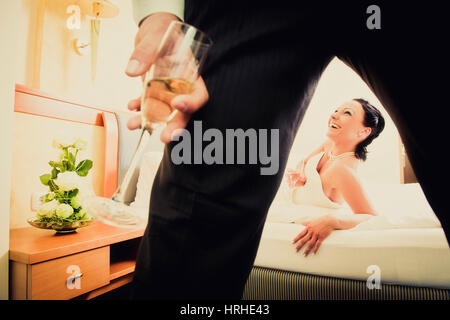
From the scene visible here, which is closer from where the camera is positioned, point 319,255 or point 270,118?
point 270,118

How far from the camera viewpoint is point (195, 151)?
403 millimetres

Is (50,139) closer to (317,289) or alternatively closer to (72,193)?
(72,193)

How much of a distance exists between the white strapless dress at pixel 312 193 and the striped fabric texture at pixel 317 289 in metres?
0.43

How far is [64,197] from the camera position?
1.19m

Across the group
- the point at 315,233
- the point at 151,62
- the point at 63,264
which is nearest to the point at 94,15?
the point at 63,264

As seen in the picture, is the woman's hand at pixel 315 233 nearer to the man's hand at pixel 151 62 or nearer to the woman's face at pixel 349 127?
the woman's face at pixel 349 127

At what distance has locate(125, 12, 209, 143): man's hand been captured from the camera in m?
0.35

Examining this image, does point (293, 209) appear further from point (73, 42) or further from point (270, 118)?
point (73, 42)

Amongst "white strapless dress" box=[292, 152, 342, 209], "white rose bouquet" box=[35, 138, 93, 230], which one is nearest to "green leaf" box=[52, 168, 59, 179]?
"white rose bouquet" box=[35, 138, 93, 230]

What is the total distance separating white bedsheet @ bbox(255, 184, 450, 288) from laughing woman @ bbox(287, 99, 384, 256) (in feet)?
0.18

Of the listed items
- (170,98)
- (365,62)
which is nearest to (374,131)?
(365,62)

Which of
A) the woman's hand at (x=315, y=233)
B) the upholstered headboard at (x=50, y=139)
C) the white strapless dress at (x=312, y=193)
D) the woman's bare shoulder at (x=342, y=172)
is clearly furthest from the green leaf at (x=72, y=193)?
the woman's bare shoulder at (x=342, y=172)

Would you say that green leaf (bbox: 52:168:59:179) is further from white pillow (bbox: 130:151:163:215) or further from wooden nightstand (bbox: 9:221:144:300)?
white pillow (bbox: 130:151:163:215)

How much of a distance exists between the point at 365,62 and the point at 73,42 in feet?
6.14
